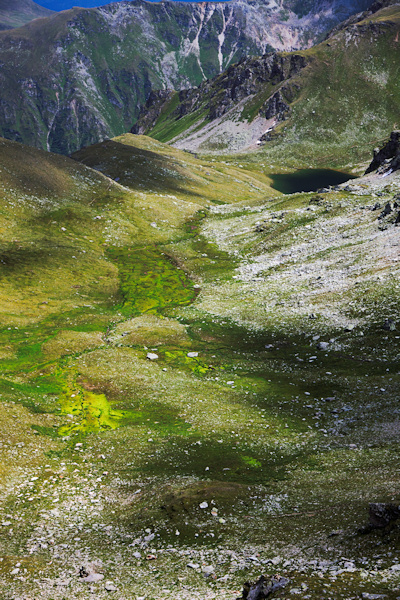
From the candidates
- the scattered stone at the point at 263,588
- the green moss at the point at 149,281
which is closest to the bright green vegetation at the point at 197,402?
the green moss at the point at 149,281

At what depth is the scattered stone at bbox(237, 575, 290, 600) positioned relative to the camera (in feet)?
44.9

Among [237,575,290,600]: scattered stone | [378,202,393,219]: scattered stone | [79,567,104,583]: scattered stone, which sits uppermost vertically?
[378,202,393,219]: scattered stone

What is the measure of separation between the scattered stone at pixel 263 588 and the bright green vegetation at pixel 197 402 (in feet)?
2.73

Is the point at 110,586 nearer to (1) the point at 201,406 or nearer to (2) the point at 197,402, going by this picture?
(1) the point at 201,406

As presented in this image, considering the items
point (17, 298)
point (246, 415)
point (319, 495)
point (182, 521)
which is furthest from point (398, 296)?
point (17, 298)

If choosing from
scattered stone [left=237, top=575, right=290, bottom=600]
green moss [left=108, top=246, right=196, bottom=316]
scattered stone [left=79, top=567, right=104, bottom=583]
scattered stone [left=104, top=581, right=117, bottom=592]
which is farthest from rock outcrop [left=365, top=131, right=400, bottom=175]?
scattered stone [left=104, top=581, right=117, bottom=592]

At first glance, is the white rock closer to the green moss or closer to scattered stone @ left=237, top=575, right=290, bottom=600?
scattered stone @ left=237, top=575, right=290, bottom=600

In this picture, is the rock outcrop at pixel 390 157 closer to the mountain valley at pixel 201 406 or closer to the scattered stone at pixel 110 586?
the mountain valley at pixel 201 406

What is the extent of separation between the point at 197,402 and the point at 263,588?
25833 mm

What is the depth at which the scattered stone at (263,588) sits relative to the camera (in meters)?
13.7

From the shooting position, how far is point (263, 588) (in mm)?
13859

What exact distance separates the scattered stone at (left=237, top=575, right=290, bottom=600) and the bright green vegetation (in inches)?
32.8

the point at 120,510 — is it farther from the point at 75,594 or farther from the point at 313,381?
the point at 313,381

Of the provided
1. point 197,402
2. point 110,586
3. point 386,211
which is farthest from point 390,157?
point 110,586
